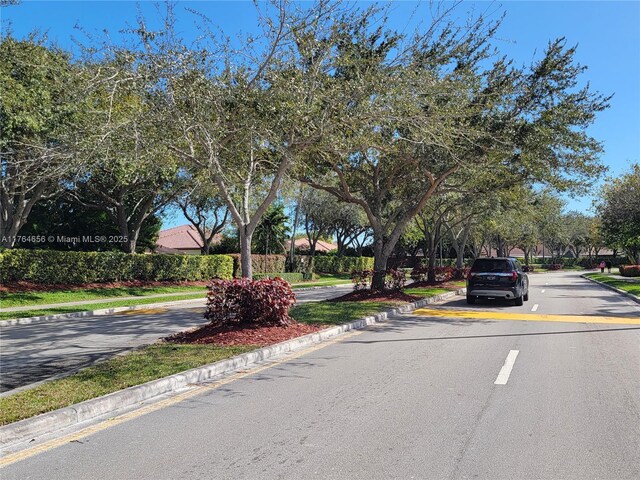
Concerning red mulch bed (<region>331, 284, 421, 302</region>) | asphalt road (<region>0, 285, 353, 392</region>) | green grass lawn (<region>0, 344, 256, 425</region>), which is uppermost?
red mulch bed (<region>331, 284, 421, 302</region>)

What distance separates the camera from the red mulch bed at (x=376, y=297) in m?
19.2

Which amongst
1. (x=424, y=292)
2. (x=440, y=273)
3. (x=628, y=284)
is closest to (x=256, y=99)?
(x=424, y=292)

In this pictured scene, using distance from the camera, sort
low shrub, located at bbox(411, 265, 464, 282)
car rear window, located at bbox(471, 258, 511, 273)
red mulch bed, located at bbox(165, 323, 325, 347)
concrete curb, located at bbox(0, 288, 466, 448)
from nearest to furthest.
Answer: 1. concrete curb, located at bbox(0, 288, 466, 448)
2. red mulch bed, located at bbox(165, 323, 325, 347)
3. car rear window, located at bbox(471, 258, 511, 273)
4. low shrub, located at bbox(411, 265, 464, 282)

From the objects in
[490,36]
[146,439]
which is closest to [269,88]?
[490,36]

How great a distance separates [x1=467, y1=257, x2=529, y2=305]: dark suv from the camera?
62.0 ft

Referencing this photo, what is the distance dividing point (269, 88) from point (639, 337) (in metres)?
9.57

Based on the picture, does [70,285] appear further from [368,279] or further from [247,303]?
[247,303]

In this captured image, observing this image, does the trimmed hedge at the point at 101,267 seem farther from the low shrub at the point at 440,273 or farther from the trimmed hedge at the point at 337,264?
the trimmed hedge at the point at 337,264

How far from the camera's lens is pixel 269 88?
11.0 m

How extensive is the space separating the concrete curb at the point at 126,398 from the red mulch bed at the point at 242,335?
0.38m

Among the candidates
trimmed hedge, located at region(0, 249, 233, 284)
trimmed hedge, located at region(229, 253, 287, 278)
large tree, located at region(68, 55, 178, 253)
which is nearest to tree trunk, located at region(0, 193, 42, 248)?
trimmed hedge, located at region(0, 249, 233, 284)

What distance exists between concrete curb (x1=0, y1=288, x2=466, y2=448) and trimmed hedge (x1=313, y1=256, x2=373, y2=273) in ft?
128

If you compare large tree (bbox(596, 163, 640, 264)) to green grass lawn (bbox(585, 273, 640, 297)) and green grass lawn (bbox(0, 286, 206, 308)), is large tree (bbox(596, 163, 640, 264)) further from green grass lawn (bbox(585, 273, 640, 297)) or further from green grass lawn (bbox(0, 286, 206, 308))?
green grass lawn (bbox(0, 286, 206, 308))

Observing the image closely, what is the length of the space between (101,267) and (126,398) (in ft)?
71.7
